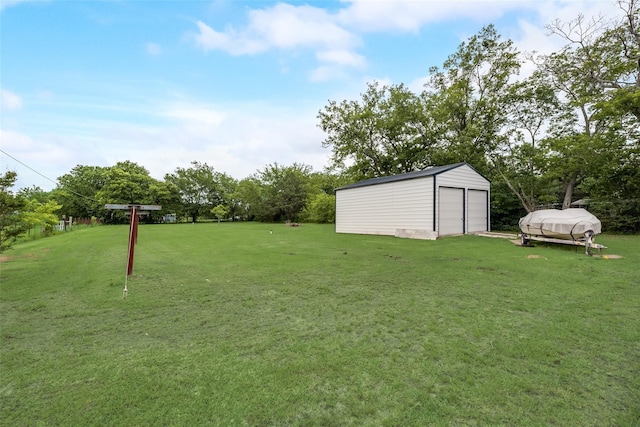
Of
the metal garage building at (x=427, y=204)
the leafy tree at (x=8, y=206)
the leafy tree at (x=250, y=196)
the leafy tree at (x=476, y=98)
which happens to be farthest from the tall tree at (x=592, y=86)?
the leafy tree at (x=250, y=196)

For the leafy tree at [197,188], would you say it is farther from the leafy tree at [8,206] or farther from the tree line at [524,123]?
the leafy tree at [8,206]

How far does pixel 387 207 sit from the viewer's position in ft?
45.1

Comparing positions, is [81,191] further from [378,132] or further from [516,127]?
[516,127]

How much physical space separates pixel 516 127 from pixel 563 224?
12.0 m

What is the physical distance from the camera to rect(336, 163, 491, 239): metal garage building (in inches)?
470

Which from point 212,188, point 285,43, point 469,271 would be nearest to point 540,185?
point 469,271

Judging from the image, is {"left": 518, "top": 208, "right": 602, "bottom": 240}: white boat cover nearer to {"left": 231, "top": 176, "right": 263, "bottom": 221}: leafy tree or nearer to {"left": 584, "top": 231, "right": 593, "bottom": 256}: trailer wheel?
{"left": 584, "top": 231, "right": 593, "bottom": 256}: trailer wheel

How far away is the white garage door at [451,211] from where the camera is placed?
12.1 m

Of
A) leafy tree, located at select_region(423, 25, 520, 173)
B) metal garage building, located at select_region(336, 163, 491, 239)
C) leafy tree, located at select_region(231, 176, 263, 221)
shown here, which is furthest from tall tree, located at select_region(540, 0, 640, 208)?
leafy tree, located at select_region(231, 176, 263, 221)

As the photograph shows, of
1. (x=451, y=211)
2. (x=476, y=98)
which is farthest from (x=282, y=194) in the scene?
(x=451, y=211)

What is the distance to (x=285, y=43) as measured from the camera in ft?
36.6

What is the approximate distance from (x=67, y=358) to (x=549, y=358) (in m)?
3.96

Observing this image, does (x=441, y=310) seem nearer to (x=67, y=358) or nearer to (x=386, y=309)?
(x=386, y=309)

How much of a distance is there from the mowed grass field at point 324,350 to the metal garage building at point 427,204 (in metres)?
7.02
